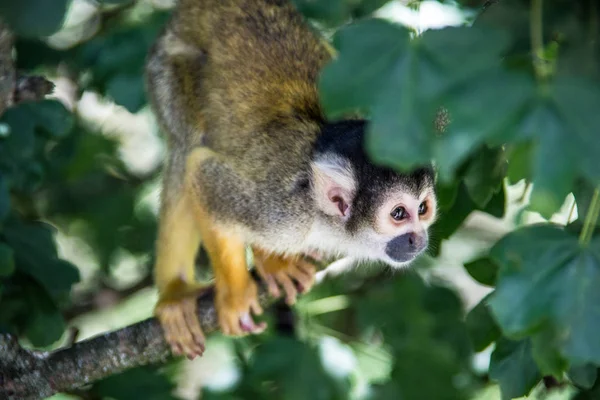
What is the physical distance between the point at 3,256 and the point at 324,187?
3.78ft

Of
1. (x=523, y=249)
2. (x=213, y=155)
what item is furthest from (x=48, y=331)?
(x=523, y=249)

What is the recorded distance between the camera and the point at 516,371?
8.47 ft

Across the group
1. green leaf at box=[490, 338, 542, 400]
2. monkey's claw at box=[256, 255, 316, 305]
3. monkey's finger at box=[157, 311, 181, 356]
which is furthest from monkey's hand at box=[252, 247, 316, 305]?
green leaf at box=[490, 338, 542, 400]

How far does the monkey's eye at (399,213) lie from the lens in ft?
10.7

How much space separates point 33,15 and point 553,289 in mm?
1163

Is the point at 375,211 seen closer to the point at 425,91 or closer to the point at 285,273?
the point at 285,273

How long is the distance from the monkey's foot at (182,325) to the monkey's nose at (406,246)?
2.58 ft

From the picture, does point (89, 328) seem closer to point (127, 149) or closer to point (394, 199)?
point (127, 149)

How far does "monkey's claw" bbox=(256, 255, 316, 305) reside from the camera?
343 cm

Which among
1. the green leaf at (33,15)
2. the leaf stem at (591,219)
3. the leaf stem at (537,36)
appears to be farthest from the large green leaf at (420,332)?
the green leaf at (33,15)

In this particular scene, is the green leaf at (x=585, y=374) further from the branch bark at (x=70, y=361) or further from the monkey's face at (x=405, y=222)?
the branch bark at (x=70, y=361)

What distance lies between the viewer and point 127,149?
17.1 feet

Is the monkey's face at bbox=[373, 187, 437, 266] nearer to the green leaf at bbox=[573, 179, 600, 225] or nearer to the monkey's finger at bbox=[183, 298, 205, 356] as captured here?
the monkey's finger at bbox=[183, 298, 205, 356]

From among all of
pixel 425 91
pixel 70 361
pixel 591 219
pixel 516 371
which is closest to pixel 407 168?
pixel 425 91
